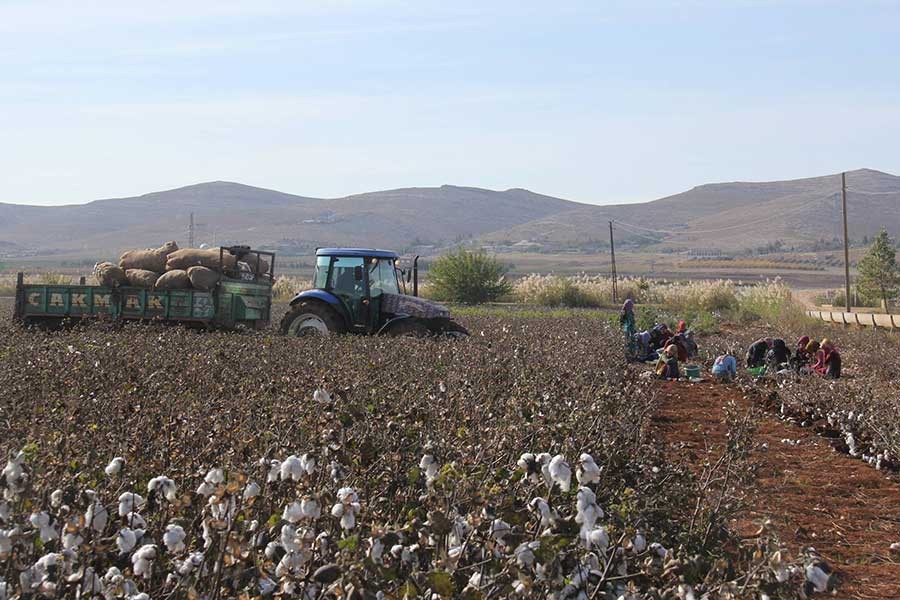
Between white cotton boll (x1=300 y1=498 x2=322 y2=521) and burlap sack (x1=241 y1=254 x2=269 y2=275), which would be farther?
burlap sack (x1=241 y1=254 x2=269 y2=275)

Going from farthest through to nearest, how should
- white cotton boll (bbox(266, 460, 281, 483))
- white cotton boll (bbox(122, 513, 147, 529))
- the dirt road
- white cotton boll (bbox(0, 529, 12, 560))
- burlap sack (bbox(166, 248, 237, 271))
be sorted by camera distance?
burlap sack (bbox(166, 248, 237, 271)) < the dirt road < white cotton boll (bbox(266, 460, 281, 483)) < white cotton boll (bbox(122, 513, 147, 529)) < white cotton boll (bbox(0, 529, 12, 560))

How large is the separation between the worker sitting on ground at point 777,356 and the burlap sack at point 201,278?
9.31m

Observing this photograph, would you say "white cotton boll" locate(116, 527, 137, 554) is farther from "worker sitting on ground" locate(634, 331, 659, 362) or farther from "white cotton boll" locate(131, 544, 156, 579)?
"worker sitting on ground" locate(634, 331, 659, 362)

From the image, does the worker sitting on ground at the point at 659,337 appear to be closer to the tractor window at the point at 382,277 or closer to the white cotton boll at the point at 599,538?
the tractor window at the point at 382,277

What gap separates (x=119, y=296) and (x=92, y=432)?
13491 mm

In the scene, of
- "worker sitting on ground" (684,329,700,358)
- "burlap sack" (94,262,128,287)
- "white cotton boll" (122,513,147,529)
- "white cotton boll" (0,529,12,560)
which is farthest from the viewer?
"worker sitting on ground" (684,329,700,358)

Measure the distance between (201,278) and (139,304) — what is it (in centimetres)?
112

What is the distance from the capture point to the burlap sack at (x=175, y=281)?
19516 mm

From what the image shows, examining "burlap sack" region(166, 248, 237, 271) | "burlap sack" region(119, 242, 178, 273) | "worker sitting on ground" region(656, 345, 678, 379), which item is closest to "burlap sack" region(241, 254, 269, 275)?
"burlap sack" region(166, 248, 237, 271)

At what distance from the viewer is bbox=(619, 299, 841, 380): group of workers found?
16938mm

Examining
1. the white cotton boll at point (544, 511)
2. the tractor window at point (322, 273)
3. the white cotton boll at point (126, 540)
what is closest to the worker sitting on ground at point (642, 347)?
the tractor window at point (322, 273)

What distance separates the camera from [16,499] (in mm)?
3604

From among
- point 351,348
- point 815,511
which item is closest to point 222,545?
point 815,511

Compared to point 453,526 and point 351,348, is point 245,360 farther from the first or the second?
point 453,526
